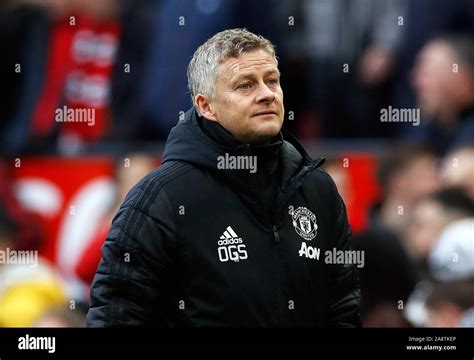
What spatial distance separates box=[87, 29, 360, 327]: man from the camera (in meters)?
4.63

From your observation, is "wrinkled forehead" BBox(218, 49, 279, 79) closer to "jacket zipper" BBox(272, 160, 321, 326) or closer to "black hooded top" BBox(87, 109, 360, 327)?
"black hooded top" BBox(87, 109, 360, 327)

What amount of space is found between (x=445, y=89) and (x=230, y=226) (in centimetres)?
443

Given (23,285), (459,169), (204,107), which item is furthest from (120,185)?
(204,107)

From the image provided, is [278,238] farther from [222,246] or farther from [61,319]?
[61,319]

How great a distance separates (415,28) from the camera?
9.02 m

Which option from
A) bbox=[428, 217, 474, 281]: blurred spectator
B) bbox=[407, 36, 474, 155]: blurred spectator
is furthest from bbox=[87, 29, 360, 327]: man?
bbox=[407, 36, 474, 155]: blurred spectator

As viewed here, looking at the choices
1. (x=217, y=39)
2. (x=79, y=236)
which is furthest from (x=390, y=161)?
(x=217, y=39)

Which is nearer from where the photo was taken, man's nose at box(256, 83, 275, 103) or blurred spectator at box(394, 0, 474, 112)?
man's nose at box(256, 83, 275, 103)

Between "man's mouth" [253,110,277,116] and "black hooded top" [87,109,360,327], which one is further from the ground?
"man's mouth" [253,110,277,116]

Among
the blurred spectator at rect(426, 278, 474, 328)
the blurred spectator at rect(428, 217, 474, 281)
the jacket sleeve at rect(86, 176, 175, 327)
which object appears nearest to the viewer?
the jacket sleeve at rect(86, 176, 175, 327)

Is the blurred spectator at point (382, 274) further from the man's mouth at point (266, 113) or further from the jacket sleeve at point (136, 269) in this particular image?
the jacket sleeve at point (136, 269)

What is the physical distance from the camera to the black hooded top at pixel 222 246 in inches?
182

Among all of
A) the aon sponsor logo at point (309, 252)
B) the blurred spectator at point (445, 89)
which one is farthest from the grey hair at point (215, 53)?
the blurred spectator at point (445, 89)

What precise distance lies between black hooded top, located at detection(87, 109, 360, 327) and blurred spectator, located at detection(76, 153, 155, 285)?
3.54m
